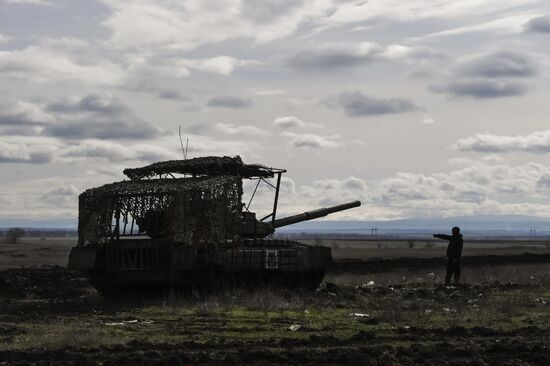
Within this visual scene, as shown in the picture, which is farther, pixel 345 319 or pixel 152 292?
pixel 152 292

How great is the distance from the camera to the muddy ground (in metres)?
14.1

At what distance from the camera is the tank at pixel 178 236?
995 inches

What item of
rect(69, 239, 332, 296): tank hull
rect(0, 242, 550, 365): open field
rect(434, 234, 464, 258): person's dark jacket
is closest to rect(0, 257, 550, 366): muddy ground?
rect(0, 242, 550, 365): open field

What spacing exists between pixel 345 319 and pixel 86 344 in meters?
6.77

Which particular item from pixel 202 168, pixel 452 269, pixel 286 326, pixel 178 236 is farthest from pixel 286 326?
pixel 452 269

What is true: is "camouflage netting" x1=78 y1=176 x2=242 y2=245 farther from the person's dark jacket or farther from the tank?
the person's dark jacket

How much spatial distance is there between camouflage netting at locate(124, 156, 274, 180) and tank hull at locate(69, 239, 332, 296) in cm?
221

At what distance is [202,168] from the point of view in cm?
2816

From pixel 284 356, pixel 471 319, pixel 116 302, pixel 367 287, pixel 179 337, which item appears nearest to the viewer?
pixel 284 356

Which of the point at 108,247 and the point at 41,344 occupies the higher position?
the point at 108,247

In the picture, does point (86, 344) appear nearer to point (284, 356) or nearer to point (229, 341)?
point (229, 341)

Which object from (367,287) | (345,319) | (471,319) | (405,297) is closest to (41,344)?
(345,319)

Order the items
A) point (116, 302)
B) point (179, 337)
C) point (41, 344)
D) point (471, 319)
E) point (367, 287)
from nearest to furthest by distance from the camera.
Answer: point (41, 344) → point (179, 337) → point (471, 319) → point (116, 302) → point (367, 287)

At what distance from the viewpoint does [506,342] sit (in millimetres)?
15844
